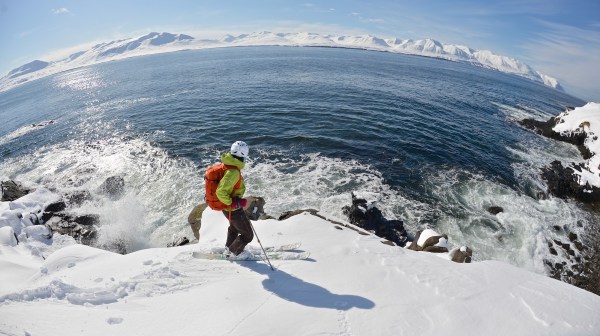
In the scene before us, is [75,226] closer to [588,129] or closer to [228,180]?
[228,180]

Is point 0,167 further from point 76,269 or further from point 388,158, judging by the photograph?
point 388,158

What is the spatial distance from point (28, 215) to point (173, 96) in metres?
40.9

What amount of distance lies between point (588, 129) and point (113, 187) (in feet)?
169

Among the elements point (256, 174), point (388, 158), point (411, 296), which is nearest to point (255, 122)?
point (256, 174)

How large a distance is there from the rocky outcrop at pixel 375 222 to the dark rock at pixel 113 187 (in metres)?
16.0

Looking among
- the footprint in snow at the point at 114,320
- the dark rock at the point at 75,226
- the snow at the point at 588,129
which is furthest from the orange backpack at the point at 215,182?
the snow at the point at 588,129

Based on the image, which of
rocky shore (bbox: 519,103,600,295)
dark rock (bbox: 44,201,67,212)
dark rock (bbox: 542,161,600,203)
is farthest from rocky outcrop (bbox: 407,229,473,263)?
dark rock (bbox: 44,201,67,212)

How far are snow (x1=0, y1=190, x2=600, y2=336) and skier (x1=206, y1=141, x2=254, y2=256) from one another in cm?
109

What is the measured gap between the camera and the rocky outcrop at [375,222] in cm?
1609

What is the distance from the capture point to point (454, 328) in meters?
6.78

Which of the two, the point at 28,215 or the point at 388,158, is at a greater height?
the point at 388,158

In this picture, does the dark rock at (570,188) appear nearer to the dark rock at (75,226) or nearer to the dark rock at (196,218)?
the dark rock at (196,218)

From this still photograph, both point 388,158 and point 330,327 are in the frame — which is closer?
point 330,327

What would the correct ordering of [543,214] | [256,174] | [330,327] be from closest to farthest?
[330,327], [543,214], [256,174]
